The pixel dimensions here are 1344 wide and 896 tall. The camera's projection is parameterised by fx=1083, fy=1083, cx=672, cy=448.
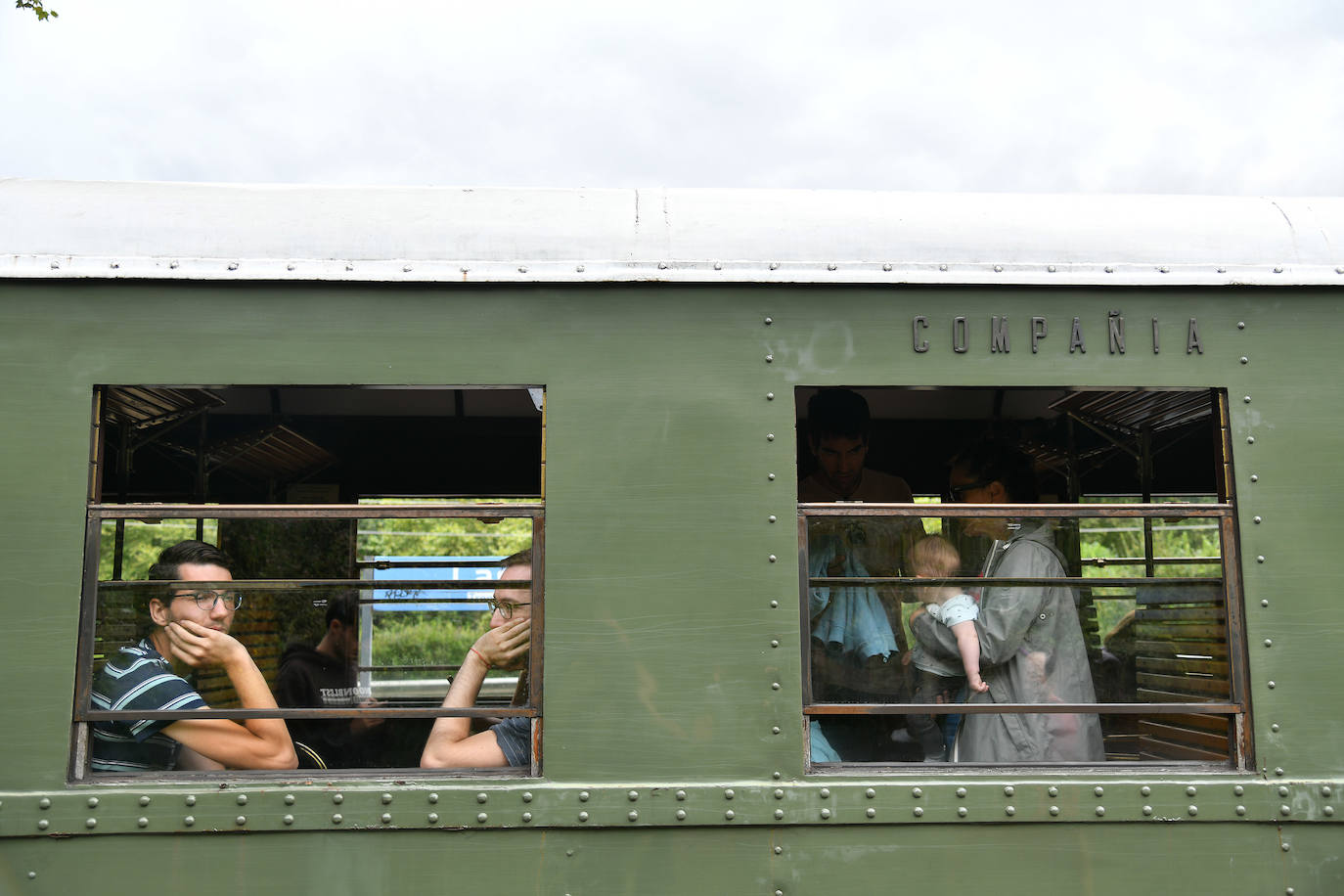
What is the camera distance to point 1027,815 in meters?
2.53

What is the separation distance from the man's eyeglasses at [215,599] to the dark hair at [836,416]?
5.22 ft

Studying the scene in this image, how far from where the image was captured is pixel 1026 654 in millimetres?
2727

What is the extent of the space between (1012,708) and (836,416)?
96cm

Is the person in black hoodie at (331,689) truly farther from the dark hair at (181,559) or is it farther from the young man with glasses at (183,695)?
the dark hair at (181,559)

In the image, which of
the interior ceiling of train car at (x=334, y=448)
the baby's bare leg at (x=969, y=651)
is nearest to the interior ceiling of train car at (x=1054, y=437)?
the baby's bare leg at (x=969, y=651)

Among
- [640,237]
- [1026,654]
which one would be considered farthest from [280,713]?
[1026,654]

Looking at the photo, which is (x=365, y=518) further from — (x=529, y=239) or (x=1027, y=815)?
(x=1027, y=815)

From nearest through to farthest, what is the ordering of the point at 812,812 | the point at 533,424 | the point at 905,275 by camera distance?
the point at 812,812 < the point at 905,275 < the point at 533,424

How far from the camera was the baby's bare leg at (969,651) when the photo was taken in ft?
8.84

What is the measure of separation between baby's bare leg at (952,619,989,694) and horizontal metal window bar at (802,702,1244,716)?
0.21ft

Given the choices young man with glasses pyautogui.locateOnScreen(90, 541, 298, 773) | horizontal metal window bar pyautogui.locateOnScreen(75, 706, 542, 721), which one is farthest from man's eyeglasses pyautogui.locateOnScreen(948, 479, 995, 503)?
young man with glasses pyautogui.locateOnScreen(90, 541, 298, 773)

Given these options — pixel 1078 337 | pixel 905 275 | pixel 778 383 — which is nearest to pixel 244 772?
pixel 778 383

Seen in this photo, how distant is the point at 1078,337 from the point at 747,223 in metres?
0.87

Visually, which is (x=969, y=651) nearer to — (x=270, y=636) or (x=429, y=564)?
(x=429, y=564)
